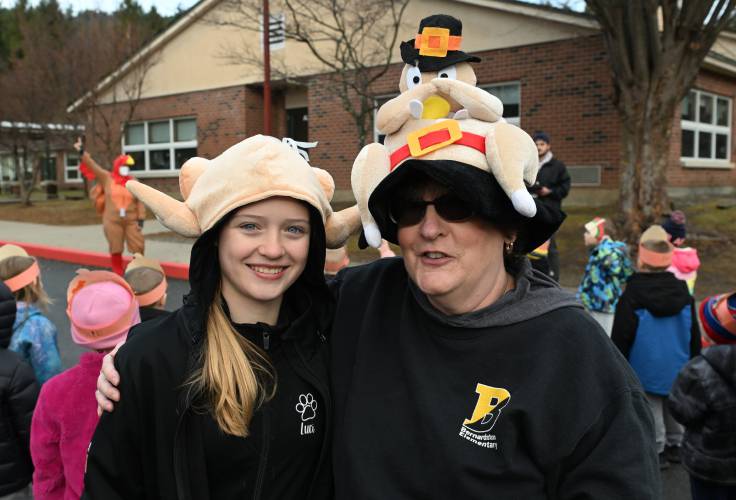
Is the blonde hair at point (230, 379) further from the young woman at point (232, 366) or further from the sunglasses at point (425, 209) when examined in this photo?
the sunglasses at point (425, 209)

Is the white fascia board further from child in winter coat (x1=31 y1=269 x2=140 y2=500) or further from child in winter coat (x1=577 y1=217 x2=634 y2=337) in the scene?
child in winter coat (x1=31 y1=269 x2=140 y2=500)

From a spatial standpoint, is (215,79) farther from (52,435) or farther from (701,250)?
(52,435)

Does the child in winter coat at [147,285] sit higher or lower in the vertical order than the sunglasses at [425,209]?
lower

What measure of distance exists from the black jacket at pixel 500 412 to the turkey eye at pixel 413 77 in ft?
2.18

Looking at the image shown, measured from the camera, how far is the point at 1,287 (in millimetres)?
2943

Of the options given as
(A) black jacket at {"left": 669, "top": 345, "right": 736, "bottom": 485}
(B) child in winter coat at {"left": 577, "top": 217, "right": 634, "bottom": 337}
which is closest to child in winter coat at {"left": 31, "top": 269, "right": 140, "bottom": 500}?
(A) black jacket at {"left": 669, "top": 345, "right": 736, "bottom": 485}

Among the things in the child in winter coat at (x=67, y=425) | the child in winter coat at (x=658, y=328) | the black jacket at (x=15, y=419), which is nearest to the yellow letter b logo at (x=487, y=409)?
the child in winter coat at (x=67, y=425)

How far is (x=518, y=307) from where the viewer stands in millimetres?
1652

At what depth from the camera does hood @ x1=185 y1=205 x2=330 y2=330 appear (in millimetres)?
1907

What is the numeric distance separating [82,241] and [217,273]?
528 inches

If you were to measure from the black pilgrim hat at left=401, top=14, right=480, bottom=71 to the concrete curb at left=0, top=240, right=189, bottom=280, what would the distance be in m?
9.07

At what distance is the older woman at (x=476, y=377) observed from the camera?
4.80 ft

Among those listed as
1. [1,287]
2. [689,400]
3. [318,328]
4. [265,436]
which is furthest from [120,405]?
[689,400]

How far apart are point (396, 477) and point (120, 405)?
33.0 inches
